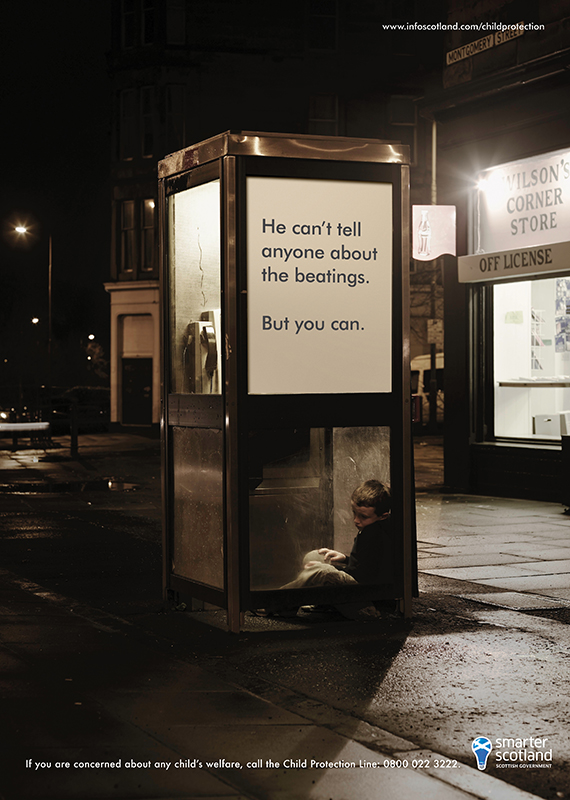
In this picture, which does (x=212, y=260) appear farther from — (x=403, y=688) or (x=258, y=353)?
(x=403, y=688)

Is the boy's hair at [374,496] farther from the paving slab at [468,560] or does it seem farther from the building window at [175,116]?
the building window at [175,116]

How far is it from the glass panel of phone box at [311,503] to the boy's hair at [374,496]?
30 millimetres

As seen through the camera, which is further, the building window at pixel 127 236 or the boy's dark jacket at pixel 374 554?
the building window at pixel 127 236

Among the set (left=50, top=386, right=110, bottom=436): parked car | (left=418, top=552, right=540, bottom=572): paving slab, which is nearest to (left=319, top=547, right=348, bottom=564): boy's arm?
(left=418, top=552, right=540, bottom=572): paving slab

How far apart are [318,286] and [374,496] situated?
1.41 meters

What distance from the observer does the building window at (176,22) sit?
124 feet

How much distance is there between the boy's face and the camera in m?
6.58

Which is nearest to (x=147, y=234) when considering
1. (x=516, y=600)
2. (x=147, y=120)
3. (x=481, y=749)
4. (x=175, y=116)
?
(x=147, y=120)

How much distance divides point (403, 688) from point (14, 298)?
266ft

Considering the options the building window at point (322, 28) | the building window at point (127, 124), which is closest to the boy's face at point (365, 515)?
the building window at point (127, 124)

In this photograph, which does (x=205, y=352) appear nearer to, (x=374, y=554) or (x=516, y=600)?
(x=374, y=554)

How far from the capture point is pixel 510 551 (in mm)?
9461

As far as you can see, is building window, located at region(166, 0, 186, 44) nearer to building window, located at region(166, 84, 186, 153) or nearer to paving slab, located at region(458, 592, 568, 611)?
building window, located at region(166, 84, 186, 153)

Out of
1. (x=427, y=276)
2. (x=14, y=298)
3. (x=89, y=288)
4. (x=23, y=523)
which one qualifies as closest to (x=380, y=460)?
(x=23, y=523)
